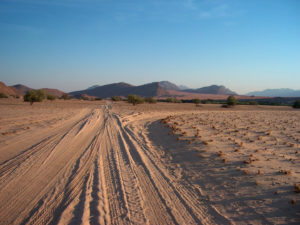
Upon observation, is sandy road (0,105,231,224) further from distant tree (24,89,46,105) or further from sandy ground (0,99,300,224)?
distant tree (24,89,46,105)

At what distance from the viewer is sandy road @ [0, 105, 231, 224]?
4.95 m

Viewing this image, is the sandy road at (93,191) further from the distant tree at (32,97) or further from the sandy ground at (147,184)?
the distant tree at (32,97)

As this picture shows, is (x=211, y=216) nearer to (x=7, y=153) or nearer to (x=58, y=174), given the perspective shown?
(x=58, y=174)

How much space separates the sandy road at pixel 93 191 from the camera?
4945 millimetres

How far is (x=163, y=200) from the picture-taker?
5.77 metres

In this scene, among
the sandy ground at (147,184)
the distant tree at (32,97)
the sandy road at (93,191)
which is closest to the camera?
the sandy road at (93,191)

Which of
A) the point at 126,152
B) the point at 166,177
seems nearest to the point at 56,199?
the point at 166,177

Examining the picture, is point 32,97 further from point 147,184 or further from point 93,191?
point 147,184

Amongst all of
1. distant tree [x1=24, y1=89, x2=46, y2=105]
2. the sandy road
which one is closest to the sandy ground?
the sandy road

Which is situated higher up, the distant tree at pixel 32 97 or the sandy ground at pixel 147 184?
the distant tree at pixel 32 97

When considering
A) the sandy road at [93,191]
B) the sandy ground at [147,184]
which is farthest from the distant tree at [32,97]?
the sandy road at [93,191]

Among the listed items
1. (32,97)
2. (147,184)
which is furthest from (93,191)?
(32,97)

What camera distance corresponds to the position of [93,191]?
613 centimetres

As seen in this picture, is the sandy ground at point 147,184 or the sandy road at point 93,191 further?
the sandy ground at point 147,184
